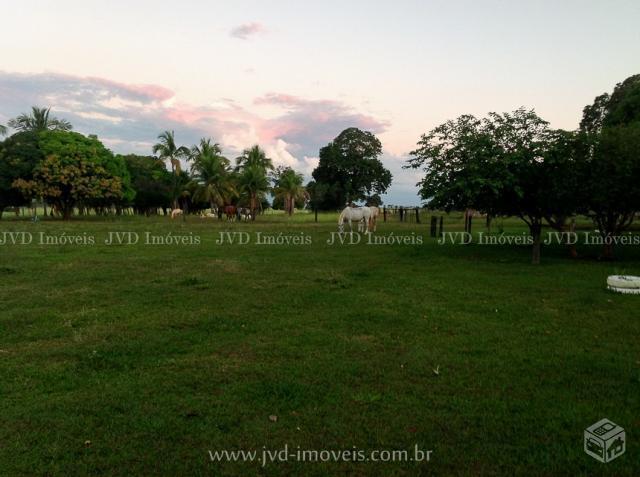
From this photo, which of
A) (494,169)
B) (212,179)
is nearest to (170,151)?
(212,179)

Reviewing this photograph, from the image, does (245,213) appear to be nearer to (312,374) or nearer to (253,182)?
(253,182)

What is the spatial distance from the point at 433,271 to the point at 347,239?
10310 millimetres

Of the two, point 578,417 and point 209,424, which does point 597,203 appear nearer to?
point 578,417

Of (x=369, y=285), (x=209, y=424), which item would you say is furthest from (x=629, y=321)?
(x=209, y=424)

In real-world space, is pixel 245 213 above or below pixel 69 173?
below

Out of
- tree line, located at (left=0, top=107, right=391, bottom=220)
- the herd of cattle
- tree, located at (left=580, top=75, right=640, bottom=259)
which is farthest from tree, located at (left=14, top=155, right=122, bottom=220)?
tree, located at (left=580, top=75, right=640, bottom=259)

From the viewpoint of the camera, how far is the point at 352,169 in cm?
7344

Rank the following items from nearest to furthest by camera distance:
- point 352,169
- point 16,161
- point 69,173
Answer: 1. point 16,161
2. point 69,173
3. point 352,169

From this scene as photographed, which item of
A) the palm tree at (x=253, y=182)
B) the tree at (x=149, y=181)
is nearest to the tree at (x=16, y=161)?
the palm tree at (x=253, y=182)

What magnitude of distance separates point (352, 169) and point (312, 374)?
2739 inches

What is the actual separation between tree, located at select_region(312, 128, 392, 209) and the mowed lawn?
6144cm

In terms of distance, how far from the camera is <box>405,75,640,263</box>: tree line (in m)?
14.0

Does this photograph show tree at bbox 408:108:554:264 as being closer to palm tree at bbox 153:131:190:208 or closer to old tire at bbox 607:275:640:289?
old tire at bbox 607:275:640:289

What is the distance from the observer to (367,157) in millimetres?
73812
